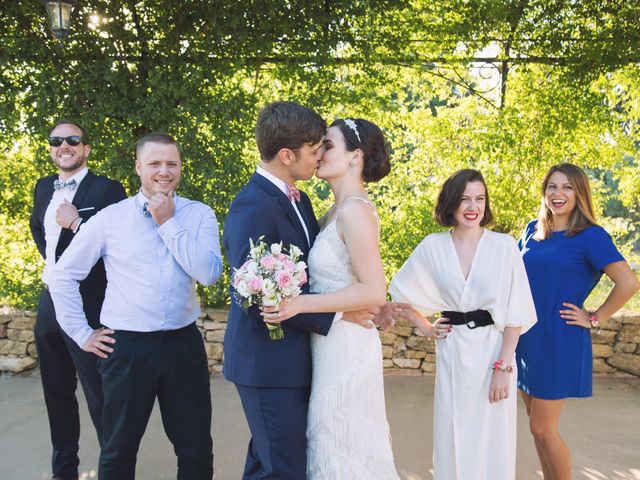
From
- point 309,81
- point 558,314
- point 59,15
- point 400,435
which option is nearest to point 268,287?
point 558,314

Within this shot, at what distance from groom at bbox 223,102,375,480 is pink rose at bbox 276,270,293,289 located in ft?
0.79

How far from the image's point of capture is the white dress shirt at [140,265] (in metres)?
3.18

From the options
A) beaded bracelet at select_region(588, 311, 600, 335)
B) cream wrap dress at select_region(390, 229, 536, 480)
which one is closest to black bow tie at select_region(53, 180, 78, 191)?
cream wrap dress at select_region(390, 229, 536, 480)

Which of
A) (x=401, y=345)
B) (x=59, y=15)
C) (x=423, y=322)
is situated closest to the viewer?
(x=423, y=322)

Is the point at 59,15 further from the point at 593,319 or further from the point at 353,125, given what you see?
the point at 593,319

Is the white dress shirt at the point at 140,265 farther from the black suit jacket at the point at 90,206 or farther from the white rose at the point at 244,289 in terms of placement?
the white rose at the point at 244,289

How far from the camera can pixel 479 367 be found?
3246mm

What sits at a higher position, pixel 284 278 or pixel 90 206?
pixel 90 206

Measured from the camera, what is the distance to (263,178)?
8.66 ft

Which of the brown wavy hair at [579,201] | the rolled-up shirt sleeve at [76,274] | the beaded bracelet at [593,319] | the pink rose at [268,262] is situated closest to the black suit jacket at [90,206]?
the rolled-up shirt sleeve at [76,274]

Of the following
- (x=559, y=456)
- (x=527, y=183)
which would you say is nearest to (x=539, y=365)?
(x=559, y=456)

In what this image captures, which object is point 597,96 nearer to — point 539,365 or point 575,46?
point 575,46

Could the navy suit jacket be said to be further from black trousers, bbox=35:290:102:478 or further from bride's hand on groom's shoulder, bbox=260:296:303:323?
black trousers, bbox=35:290:102:478

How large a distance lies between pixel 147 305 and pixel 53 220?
1221 millimetres
